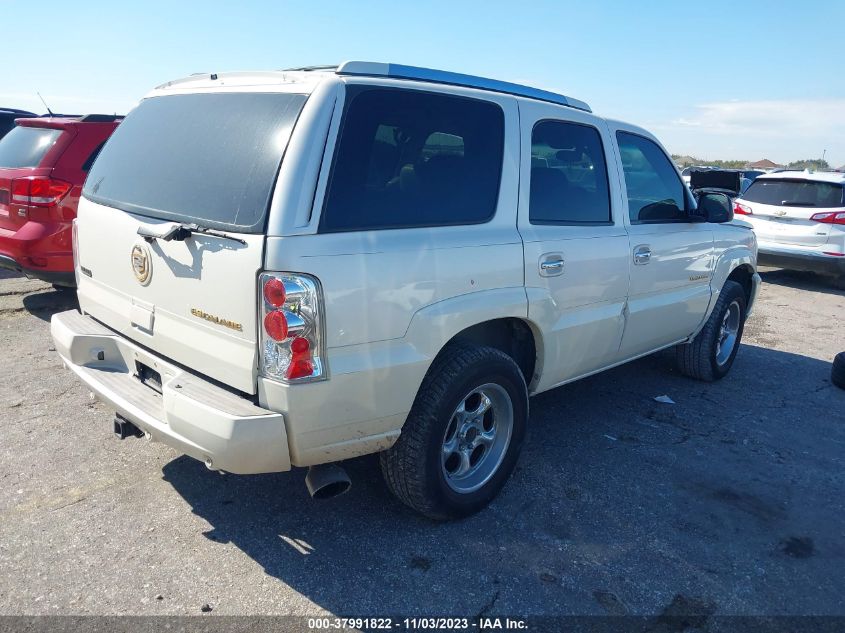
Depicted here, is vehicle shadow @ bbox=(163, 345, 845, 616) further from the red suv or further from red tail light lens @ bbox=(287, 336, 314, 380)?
the red suv

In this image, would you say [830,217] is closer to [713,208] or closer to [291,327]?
[713,208]

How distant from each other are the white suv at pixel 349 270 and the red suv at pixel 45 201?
115 inches

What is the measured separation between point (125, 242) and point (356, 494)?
1.69m

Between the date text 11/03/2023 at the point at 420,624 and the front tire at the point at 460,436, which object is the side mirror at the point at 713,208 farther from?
the date text 11/03/2023 at the point at 420,624

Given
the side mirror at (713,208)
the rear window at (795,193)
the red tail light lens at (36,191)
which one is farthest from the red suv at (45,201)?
the rear window at (795,193)

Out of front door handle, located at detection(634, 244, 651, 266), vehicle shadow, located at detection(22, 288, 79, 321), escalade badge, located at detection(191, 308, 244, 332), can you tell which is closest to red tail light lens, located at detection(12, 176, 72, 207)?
vehicle shadow, located at detection(22, 288, 79, 321)

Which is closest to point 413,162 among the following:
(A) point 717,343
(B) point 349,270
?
(B) point 349,270

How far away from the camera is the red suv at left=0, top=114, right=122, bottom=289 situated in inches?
240

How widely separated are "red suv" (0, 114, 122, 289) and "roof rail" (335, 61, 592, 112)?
173 inches

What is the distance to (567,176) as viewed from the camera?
12.6ft

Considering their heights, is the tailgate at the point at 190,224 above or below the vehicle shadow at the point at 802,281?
above

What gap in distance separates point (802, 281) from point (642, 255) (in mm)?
8253

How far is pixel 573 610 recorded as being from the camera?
109 inches

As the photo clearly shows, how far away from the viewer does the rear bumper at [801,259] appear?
9672mm
